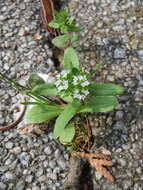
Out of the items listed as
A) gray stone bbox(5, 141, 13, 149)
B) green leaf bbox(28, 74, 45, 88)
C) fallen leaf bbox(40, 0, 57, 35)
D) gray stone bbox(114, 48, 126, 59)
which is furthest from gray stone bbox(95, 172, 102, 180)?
fallen leaf bbox(40, 0, 57, 35)

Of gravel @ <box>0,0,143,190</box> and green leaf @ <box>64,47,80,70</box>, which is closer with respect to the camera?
gravel @ <box>0,0,143,190</box>

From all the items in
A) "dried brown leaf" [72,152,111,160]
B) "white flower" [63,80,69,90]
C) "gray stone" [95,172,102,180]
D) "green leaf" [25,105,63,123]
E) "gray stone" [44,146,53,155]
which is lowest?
"gray stone" [95,172,102,180]

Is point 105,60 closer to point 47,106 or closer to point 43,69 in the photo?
point 43,69

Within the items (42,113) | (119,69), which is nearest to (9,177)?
(42,113)

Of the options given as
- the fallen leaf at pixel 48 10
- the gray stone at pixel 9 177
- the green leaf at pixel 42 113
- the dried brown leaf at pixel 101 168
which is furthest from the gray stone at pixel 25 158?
the fallen leaf at pixel 48 10

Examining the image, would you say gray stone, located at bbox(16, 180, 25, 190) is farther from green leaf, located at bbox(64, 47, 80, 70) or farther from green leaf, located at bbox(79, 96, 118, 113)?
green leaf, located at bbox(64, 47, 80, 70)

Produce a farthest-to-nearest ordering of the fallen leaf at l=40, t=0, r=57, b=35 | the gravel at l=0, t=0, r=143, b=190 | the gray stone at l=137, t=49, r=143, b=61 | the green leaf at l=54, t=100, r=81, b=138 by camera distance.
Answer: the fallen leaf at l=40, t=0, r=57, b=35, the gray stone at l=137, t=49, r=143, b=61, the gravel at l=0, t=0, r=143, b=190, the green leaf at l=54, t=100, r=81, b=138

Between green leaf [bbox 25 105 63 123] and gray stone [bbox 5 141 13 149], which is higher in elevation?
green leaf [bbox 25 105 63 123]
